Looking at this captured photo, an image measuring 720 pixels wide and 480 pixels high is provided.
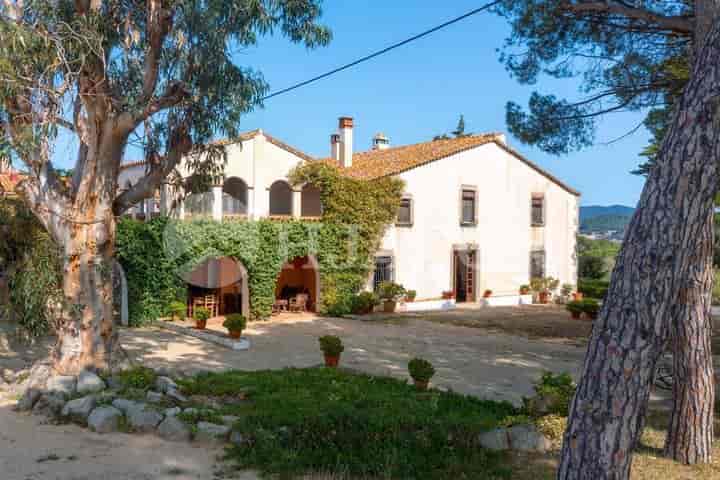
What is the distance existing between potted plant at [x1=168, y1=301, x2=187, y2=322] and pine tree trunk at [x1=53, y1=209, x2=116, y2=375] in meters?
7.88

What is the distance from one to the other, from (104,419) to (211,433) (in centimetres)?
143

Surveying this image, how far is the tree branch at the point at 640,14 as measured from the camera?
906 centimetres

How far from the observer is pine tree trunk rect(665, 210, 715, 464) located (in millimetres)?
6785

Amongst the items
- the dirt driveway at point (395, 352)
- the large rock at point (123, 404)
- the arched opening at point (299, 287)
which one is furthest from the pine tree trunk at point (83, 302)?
→ the arched opening at point (299, 287)

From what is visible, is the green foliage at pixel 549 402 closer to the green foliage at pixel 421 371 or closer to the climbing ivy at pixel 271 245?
the green foliage at pixel 421 371

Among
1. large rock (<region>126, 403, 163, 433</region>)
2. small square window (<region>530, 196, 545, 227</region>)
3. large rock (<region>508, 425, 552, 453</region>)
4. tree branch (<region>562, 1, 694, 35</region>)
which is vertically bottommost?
large rock (<region>508, 425, 552, 453</region>)

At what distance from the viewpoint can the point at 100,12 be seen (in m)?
9.82

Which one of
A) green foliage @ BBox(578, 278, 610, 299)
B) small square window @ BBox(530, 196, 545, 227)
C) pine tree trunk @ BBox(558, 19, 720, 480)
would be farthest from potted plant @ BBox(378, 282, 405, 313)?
pine tree trunk @ BBox(558, 19, 720, 480)

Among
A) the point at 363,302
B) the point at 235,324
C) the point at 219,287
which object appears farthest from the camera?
the point at 219,287

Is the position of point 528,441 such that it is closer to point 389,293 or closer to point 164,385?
point 164,385

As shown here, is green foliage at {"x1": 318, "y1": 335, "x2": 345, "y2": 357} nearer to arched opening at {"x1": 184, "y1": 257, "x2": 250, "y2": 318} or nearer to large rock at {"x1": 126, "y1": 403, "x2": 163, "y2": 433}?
large rock at {"x1": 126, "y1": 403, "x2": 163, "y2": 433}

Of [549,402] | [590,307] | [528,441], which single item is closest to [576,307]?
[590,307]

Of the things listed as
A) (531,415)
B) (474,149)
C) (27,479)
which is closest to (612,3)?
(531,415)

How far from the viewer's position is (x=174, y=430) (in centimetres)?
709
